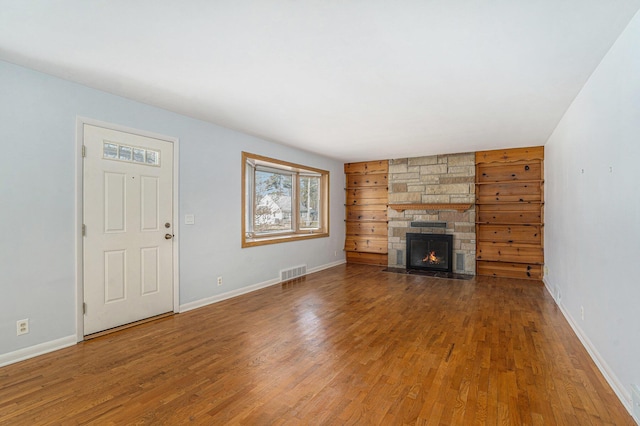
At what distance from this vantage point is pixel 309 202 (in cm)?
685

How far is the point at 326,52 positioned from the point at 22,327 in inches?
133

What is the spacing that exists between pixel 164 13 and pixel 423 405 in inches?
116

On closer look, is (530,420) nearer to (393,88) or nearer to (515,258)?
(393,88)

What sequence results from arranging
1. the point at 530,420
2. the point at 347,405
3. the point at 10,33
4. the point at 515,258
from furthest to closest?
the point at 515,258 → the point at 10,33 → the point at 347,405 → the point at 530,420

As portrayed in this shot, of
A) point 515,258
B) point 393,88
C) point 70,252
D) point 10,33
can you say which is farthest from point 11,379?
point 515,258

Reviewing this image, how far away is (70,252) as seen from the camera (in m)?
2.97

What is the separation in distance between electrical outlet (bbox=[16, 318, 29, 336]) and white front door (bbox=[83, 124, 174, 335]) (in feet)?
1.47

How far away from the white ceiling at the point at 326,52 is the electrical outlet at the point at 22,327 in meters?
2.16

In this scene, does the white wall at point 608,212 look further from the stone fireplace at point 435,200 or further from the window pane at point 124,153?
the window pane at point 124,153

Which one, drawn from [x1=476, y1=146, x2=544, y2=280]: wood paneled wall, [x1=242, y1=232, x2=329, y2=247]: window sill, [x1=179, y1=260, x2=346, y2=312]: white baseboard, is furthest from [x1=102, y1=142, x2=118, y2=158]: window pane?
[x1=476, y1=146, x2=544, y2=280]: wood paneled wall

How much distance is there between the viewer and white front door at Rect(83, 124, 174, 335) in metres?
3.14

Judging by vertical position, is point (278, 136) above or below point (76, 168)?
above

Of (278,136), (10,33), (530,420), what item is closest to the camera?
(530,420)

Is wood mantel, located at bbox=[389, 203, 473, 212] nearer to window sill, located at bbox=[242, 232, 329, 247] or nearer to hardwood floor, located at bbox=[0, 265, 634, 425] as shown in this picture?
window sill, located at bbox=[242, 232, 329, 247]
